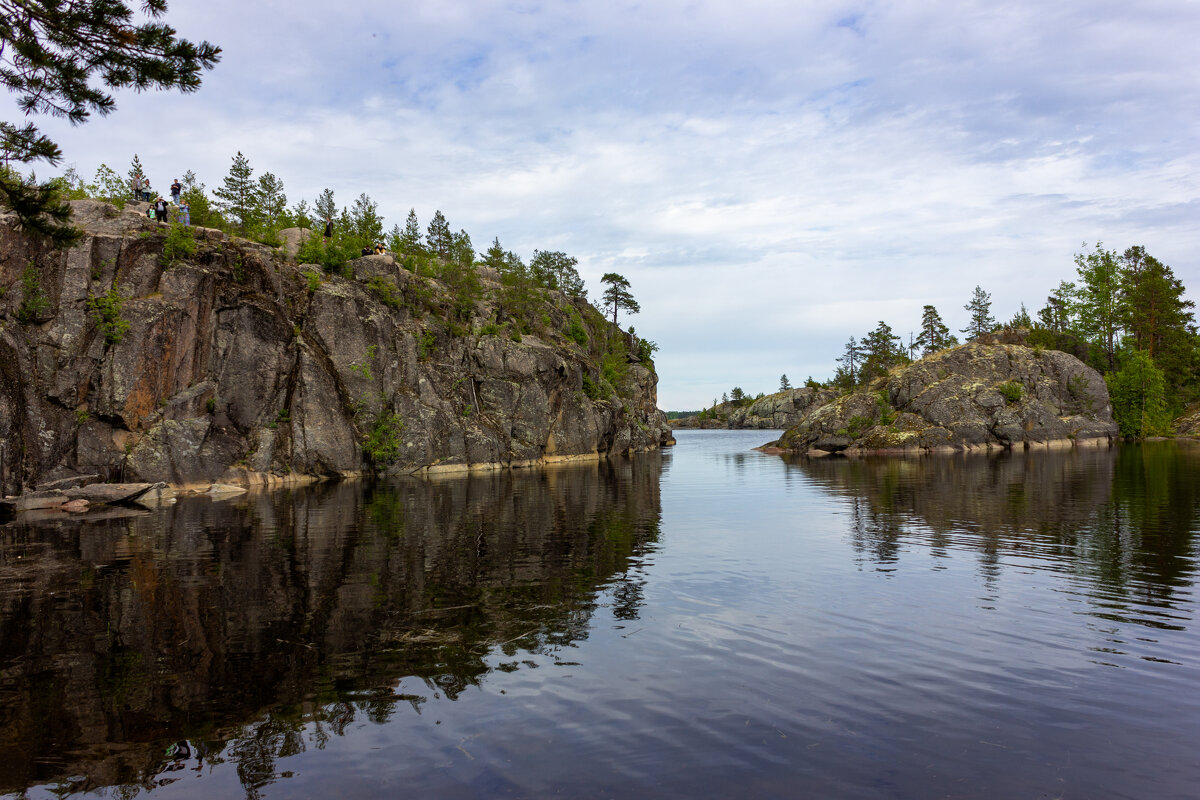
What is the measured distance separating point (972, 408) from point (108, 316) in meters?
94.0

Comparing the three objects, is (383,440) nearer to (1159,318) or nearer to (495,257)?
(495,257)

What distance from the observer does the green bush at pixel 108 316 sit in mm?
48969

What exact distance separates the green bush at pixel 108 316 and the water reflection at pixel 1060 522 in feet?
169

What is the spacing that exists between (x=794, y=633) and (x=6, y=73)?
69.1 feet

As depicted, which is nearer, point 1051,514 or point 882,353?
point 1051,514

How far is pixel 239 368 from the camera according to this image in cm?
5594

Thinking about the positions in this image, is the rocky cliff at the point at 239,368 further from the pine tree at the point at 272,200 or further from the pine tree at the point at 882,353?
the pine tree at the point at 882,353

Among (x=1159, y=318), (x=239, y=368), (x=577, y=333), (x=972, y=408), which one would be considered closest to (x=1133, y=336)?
(x=1159, y=318)

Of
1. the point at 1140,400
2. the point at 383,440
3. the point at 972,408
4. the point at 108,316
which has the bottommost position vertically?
the point at 383,440

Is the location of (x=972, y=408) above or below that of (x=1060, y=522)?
above

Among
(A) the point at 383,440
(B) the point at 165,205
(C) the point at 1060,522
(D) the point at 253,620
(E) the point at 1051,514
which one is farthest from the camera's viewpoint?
(A) the point at 383,440

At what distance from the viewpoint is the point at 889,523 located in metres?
29.2

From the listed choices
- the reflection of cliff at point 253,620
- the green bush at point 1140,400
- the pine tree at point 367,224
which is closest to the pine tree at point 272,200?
the pine tree at point 367,224

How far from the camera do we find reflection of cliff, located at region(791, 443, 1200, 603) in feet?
66.1
